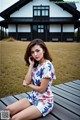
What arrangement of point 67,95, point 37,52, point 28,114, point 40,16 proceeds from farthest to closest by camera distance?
point 40,16, point 67,95, point 37,52, point 28,114

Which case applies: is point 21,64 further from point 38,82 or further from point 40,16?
point 38,82

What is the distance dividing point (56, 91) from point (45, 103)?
2.47 feet

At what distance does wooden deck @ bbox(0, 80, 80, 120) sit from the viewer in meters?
1.90

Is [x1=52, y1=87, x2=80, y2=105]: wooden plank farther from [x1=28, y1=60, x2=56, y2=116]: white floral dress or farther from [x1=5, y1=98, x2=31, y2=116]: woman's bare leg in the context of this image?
[x1=5, y1=98, x2=31, y2=116]: woman's bare leg

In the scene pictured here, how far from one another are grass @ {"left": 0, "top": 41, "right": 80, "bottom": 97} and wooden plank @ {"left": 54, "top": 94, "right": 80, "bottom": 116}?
1.01 meters

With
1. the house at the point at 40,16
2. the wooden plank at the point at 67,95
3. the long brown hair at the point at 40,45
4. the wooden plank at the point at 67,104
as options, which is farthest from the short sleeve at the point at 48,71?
the house at the point at 40,16

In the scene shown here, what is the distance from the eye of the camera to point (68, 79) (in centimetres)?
390

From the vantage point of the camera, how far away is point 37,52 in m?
1.89

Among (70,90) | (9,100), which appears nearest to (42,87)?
(9,100)

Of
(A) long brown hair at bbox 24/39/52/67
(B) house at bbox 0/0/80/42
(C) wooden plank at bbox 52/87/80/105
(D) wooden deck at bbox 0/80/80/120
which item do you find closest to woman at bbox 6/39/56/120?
(A) long brown hair at bbox 24/39/52/67

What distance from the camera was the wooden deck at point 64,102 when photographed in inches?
74.8

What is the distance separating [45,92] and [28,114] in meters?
0.25

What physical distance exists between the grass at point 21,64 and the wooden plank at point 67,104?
3.31ft

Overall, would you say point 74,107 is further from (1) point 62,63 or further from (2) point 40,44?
(1) point 62,63
